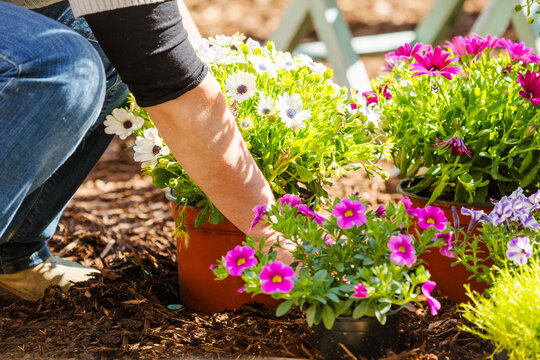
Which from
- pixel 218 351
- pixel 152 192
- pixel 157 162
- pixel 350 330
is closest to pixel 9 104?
pixel 157 162

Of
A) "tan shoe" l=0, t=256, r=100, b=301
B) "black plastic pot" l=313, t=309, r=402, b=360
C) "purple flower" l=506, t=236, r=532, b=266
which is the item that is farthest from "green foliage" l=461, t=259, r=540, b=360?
"tan shoe" l=0, t=256, r=100, b=301

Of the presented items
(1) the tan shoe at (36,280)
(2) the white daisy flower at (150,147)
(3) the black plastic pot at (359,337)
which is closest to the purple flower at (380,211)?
(3) the black plastic pot at (359,337)

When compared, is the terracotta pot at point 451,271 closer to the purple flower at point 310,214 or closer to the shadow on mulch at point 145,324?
the shadow on mulch at point 145,324

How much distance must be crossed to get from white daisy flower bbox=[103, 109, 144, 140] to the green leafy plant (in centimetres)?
1

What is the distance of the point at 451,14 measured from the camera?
3252 millimetres

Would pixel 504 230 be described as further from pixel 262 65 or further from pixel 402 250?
pixel 262 65

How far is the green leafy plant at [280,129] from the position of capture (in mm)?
1642

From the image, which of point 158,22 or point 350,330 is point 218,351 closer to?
point 350,330

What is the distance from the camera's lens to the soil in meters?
1.48

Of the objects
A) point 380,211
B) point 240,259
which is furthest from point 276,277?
point 380,211

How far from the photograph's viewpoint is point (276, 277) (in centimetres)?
121

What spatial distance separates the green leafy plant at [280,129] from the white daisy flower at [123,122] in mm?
14

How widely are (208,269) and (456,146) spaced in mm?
727

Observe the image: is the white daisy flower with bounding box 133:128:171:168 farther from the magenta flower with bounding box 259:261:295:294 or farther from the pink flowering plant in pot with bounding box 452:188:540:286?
the pink flowering plant in pot with bounding box 452:188:540:286
